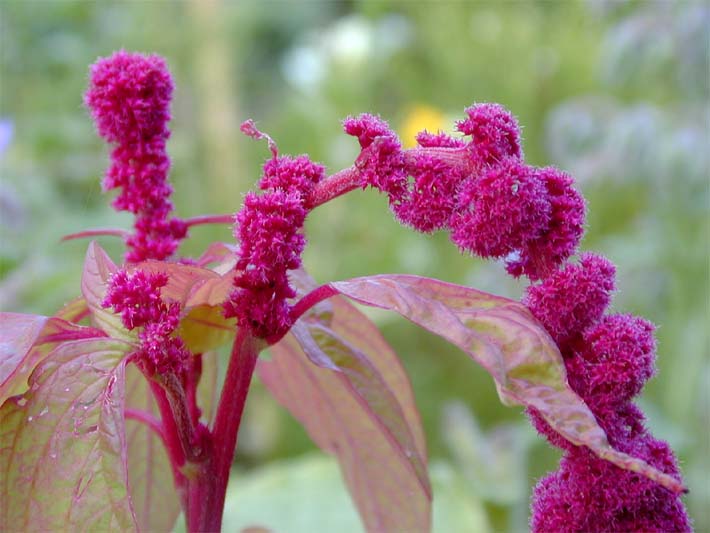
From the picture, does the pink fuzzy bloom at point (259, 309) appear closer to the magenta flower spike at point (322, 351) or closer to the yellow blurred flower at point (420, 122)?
the magenta flower spike at point (322, 351)

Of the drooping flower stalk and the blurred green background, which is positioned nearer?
the drooping flower stalk

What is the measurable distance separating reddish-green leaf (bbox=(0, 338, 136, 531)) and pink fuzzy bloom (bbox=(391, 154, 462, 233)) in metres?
0.16

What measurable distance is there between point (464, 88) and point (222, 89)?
78cm

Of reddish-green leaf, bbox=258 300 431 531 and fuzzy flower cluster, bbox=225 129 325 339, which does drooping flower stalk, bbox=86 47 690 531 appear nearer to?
fuzzy flower cluster, bbox=225 129 325 339

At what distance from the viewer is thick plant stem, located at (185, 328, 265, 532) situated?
49 cm

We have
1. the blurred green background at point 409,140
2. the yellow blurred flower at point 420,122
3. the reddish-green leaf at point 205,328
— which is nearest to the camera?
the reddish-green leaf at point 205,328

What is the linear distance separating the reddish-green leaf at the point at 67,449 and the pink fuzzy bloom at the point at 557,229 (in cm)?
21

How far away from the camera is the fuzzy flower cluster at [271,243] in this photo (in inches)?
18.0

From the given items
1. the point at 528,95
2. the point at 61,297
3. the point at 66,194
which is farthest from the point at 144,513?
the point at 528,95

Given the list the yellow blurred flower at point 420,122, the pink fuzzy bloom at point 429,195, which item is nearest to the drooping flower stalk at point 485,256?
the pink fuzzy bloom at point 429,195

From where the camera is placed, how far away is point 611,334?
0.45 metres

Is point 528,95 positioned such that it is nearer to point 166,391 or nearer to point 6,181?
point 6,181

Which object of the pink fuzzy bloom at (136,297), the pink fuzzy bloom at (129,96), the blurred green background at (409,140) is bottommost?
the pink fuzzy bloom at (136,297)

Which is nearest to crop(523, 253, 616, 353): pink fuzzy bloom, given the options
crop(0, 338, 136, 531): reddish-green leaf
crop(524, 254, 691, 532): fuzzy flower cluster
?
crop(524, 254, 691, 532): fuzzy flower cluster
